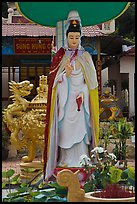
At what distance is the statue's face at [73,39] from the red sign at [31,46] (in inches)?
312

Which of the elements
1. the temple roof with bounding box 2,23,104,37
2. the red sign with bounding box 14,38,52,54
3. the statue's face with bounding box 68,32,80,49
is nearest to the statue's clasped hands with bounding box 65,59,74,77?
the statue's face with bounding box 68,32,80,49

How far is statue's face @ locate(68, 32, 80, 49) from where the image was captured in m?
5.81

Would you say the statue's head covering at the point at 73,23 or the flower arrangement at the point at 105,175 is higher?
the statue's head covering at the point at 73,23

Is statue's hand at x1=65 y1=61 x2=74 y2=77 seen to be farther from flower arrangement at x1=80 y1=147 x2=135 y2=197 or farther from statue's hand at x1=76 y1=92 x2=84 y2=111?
flower arrangement at x1=80 y1=147 x2=135 y2=197

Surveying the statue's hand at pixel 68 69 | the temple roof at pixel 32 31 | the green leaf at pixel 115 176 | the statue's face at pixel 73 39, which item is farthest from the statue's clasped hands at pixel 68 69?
the temple roof at pixel 32 31

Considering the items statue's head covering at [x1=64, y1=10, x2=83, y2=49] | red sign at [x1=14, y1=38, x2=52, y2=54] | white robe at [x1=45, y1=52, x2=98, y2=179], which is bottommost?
white robe at [x1=45, y1=52, x2=98, y2=179]

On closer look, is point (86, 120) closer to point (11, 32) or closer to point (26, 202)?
point (26, 202)

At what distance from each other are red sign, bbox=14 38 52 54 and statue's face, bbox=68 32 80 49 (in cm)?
791

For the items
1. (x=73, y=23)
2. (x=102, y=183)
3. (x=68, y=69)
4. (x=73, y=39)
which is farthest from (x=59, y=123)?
(x=102, y=183)

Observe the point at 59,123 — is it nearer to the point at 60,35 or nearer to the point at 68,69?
the point at 68,69

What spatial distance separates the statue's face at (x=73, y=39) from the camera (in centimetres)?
581

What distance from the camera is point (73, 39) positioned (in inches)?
229

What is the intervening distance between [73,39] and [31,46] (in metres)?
8.16

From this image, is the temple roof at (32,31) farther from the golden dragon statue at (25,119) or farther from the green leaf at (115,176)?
the green leaf at (115,176)
